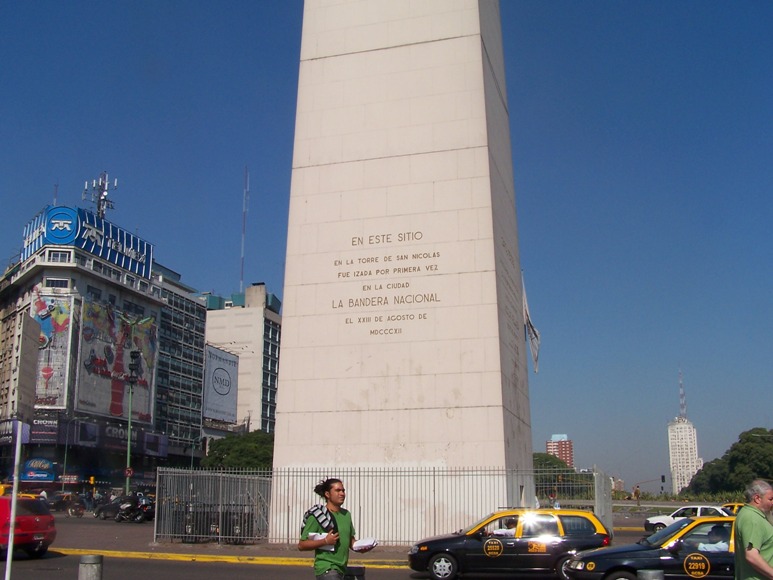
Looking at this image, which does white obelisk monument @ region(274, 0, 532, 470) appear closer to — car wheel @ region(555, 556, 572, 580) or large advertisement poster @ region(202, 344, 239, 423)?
car wheel @ region(555, 556, 572, 580)

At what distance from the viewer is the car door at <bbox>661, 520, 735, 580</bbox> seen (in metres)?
12.7

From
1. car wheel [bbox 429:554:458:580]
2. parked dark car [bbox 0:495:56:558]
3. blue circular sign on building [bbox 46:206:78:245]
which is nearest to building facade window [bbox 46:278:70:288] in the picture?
blue circular sign on building [bbox 46:206:78:245]

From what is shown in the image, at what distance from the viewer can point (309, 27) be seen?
85.3 feet

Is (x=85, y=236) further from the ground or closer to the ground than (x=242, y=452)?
further from the ground

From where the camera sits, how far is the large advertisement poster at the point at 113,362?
7950cm

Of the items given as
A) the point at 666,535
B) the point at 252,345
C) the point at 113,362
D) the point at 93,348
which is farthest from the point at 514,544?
the point at 252,345

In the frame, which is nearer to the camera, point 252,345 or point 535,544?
point 535,544

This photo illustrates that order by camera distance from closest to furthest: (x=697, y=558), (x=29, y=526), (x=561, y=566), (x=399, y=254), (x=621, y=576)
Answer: (x=621, y=576) → (x=697, y=558) → (x=561, y=566) → (x=29, y=526) → (x=399, y=254)

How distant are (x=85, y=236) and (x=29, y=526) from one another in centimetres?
7034

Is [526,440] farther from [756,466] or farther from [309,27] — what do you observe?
[756,466]

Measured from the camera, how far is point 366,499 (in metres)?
21.5

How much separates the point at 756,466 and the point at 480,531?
272 ft

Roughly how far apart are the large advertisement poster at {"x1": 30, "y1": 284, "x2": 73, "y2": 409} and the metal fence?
58025 mm

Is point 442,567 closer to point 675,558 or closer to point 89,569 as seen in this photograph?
point 675,558
